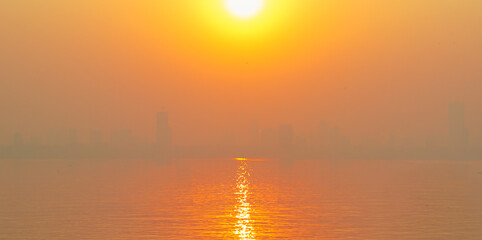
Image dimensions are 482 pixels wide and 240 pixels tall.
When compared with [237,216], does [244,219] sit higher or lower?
lower

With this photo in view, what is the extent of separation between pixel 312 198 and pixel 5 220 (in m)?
63.4

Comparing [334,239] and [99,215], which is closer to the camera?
[334,239]

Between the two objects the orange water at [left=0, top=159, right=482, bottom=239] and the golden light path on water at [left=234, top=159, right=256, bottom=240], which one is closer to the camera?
the golden light path on water at [left=234, top=159, right=256, bottom=240]

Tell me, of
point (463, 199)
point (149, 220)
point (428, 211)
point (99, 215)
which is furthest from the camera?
point (463, 199)

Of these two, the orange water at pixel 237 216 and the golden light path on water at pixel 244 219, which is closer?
→ the golden light path on water at pixel 244 219

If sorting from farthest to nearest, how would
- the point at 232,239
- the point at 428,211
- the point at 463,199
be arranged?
1. the point at 463,199
2. the point at 428,211
3. the point at 232,239

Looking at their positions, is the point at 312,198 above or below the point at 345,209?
above

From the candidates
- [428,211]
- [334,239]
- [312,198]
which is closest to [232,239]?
[334,239]

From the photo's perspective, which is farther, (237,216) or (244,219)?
(237,216)

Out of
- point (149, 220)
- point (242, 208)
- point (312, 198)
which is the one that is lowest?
point (149, 220)

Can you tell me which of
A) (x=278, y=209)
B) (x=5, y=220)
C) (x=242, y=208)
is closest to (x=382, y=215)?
(x=278, y=209)

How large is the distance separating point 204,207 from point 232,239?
36.4 metres

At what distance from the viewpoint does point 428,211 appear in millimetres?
97062

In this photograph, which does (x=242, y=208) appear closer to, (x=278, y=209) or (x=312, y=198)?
(x=278, y=209)
